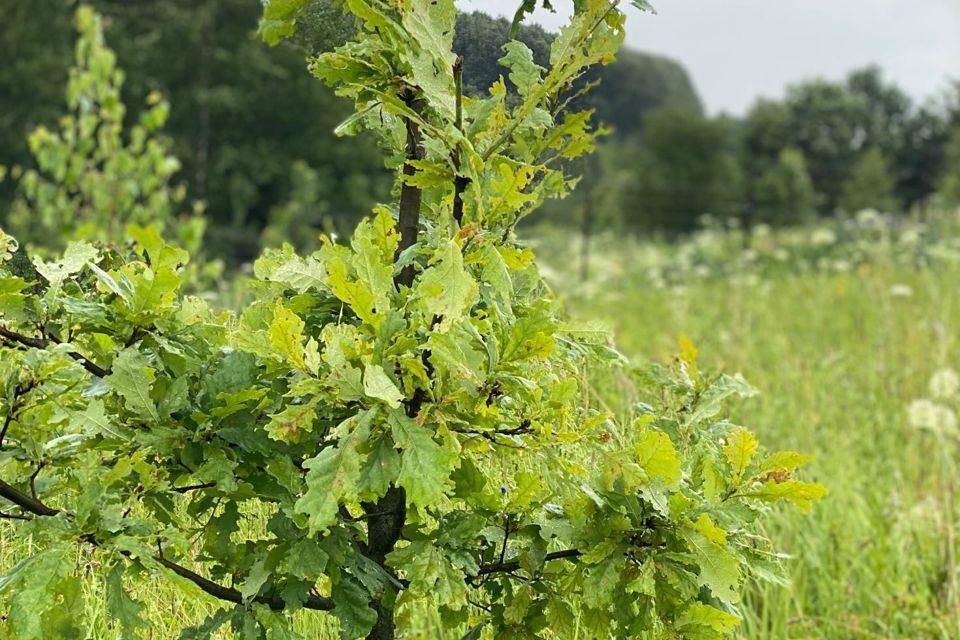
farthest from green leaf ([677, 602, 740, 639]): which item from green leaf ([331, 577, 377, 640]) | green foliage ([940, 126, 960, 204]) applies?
green foliage ([940, 126, 960, 204])

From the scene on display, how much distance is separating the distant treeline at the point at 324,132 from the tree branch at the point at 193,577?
781mm

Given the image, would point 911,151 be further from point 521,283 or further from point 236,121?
point 521,283

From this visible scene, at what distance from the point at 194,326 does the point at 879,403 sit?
4.25 metres

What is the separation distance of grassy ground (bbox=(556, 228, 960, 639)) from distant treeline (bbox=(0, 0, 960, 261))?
153 cm

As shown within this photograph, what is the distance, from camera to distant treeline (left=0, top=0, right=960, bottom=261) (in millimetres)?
10734

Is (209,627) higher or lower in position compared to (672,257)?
higher

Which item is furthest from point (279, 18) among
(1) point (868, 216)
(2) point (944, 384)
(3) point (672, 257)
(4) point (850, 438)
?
(3) point (672, 257)

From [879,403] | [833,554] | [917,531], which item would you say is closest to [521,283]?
[833,554]

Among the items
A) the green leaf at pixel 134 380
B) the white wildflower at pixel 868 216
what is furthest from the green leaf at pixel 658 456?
the white wildflower at pixel 868 216

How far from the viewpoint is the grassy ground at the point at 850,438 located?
259 centimetres

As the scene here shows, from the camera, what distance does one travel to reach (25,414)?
106cm

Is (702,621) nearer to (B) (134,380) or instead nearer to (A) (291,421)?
(A) (291,421)

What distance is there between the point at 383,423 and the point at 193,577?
14.2 inches

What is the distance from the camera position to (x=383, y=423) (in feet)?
3.41
